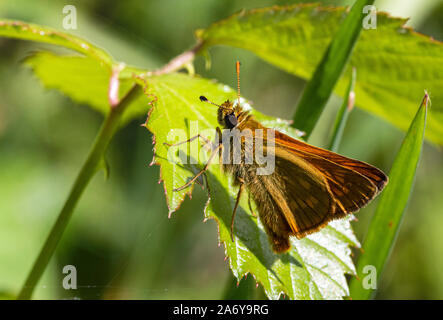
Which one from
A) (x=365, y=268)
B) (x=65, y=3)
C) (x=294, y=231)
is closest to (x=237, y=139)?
(x=294, y=231)

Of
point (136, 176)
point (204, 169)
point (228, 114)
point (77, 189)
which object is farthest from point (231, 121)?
point (136, 176)

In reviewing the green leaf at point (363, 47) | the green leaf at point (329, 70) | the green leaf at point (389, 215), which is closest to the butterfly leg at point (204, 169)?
the green leaf at point (329, 70)

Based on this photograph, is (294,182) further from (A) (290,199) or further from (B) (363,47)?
(B) (363,47)

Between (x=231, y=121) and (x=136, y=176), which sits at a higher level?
(x=231, y=121)

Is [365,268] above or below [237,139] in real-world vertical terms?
below

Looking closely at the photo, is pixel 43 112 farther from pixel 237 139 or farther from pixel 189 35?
pixel 237 139
